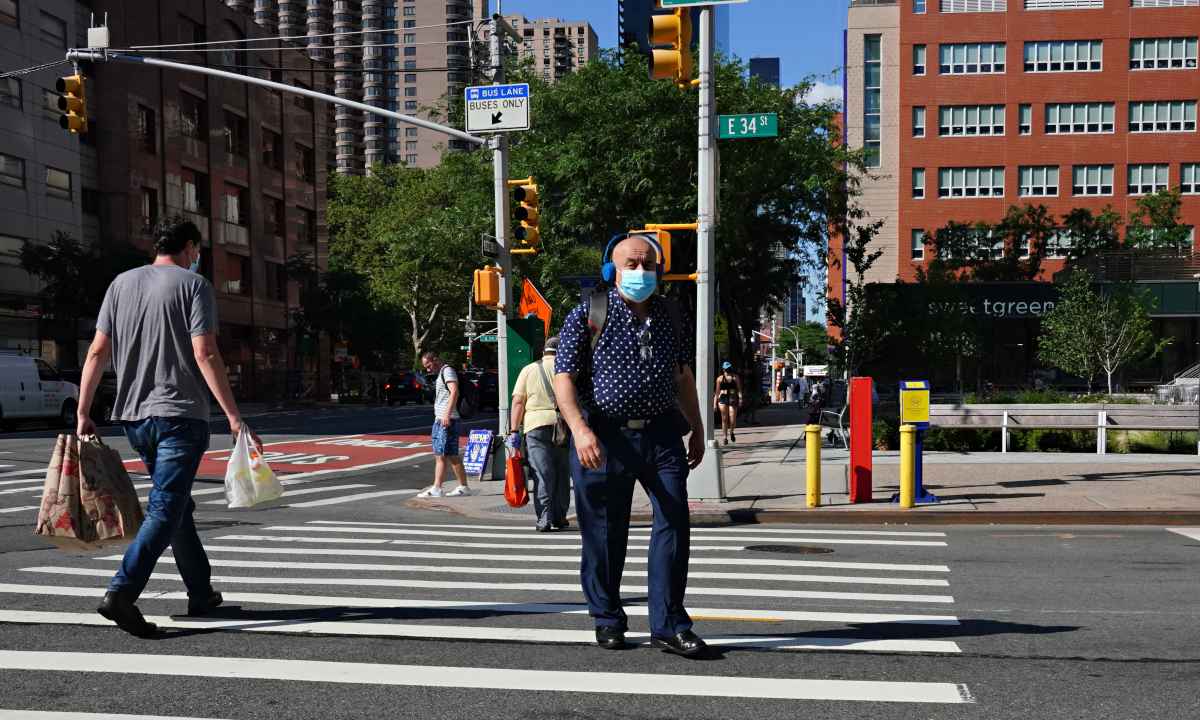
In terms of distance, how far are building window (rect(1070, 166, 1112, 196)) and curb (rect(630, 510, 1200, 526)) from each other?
59195mm

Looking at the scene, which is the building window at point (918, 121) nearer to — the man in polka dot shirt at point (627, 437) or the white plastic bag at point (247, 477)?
the man in polka dot shirt at point (627, 437)

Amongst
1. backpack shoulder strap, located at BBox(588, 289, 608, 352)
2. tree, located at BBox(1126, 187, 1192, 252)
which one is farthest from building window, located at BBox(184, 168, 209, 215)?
backpack shoulder strap, located at BBox(588, 289, 608, 352)

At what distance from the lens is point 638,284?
17.9 ft

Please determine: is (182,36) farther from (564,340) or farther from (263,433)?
(564,340)

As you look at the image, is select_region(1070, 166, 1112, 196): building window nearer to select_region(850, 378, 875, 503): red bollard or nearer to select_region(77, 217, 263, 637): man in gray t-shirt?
select_region(850, 378, 875, 503): red bollard

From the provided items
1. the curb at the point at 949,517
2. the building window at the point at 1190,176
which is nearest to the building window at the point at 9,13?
the curb at the point at 949,517

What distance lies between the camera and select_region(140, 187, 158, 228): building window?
51438 millimetres

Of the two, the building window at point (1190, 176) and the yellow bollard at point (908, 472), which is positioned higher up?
the building window at point (1190, 176)

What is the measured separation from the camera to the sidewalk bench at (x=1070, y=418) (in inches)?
802

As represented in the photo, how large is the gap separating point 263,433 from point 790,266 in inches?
646

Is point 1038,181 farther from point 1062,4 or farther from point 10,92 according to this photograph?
point 10,92


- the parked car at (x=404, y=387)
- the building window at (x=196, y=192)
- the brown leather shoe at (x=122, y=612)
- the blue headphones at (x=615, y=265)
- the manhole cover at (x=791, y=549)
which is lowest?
the parked car at (x=404, y=387)

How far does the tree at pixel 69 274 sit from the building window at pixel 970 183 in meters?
45.1

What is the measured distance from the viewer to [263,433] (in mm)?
30312
